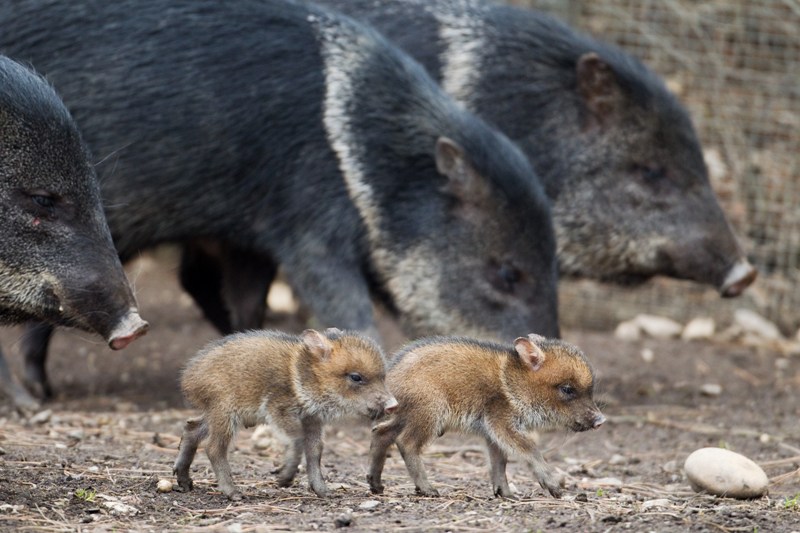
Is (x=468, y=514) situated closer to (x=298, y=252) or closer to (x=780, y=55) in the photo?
(x=298, y=252)

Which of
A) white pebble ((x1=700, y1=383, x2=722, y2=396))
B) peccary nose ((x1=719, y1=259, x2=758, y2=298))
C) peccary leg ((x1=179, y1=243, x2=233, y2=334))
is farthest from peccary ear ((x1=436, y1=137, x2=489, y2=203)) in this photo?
white pebble ((x1=700, y1=383, x2=722, y2=396))

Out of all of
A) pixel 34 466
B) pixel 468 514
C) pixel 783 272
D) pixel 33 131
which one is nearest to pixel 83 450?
pixel 34 466

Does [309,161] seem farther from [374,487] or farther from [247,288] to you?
[374,487]

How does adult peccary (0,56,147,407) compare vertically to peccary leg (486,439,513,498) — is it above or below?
above

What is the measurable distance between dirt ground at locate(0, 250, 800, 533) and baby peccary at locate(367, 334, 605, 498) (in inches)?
6.1

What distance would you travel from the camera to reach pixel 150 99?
6410mm

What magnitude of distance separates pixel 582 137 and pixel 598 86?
305 mm

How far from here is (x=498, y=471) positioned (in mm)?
4605

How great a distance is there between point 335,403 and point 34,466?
1.17m

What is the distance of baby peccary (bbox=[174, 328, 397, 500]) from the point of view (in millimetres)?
4457

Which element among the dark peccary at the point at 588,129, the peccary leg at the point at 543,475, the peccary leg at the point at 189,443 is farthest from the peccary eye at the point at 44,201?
the dark peccary at the point at 588,129

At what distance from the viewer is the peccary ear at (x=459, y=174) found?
6.45 m

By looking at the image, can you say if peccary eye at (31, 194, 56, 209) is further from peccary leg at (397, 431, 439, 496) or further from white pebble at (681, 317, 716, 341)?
white pebble at (681, 317, 716, 341)

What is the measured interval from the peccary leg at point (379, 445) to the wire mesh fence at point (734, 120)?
5.30 m
